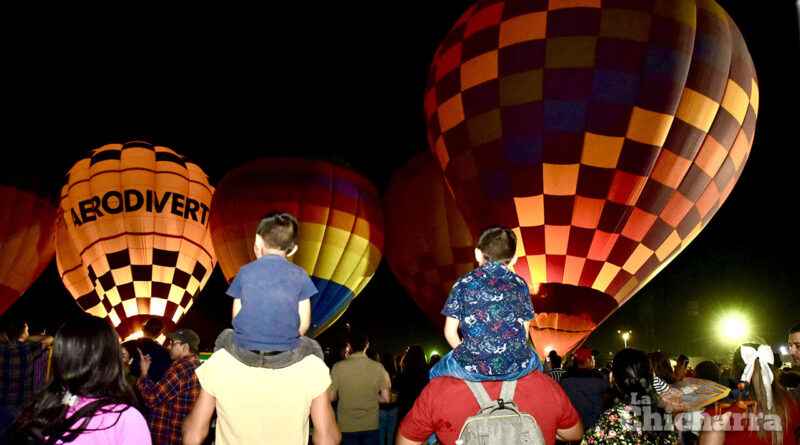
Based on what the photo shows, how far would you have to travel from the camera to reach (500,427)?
1.82 m

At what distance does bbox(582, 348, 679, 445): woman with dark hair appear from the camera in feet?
7.61

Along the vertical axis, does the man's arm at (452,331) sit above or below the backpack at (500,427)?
above

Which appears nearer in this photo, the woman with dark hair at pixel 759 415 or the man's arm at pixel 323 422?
the man's arm at pixel 323 422

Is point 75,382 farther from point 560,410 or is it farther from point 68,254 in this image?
point 68,254

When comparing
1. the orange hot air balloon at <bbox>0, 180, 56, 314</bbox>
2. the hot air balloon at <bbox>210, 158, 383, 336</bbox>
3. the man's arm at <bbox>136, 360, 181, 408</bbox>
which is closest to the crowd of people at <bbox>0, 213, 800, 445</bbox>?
the man's arm at <bbox>136, 360, 181, 408</bbox>

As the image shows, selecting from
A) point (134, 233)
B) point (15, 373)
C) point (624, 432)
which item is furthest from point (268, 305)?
point (134, 233)

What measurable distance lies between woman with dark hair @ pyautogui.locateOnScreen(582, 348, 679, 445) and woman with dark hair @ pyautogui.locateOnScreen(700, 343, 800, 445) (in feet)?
0.60

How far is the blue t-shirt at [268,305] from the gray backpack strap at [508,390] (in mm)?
704

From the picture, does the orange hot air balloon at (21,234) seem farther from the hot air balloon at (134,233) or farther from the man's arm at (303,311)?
the man's arm at (303,311)

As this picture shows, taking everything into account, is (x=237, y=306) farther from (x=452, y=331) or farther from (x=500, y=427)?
(x=500, y=427)

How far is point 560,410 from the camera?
1.96m

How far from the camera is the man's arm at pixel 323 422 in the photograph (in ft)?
6.59

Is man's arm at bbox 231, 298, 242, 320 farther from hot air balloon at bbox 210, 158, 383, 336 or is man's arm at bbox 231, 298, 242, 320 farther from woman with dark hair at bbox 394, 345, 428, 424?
hot air balloon at bbox 210, 158, 383, 336

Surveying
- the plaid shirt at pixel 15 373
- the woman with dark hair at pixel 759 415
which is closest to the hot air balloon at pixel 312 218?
the plaid shirt at pixel 15 373
